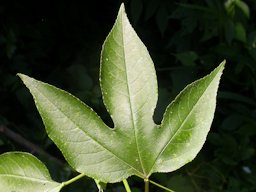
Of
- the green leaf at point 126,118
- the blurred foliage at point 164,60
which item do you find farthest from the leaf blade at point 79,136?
the blurred foliage at point 164,60

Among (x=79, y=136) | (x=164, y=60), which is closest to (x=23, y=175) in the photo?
(x=79, y=136)

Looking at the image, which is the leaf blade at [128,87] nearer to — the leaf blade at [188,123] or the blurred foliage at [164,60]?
the leaf blade at [188,123]

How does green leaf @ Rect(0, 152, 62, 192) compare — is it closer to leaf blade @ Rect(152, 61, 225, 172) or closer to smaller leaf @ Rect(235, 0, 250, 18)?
leaf blade @ Rect(152, 61, 225, 172)

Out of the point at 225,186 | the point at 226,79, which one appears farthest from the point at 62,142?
the point at 226,79

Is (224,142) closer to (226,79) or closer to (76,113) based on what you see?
(226,79)

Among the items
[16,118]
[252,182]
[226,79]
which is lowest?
[252,182]
